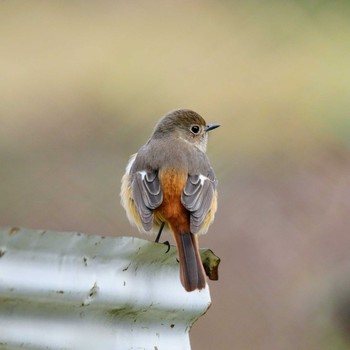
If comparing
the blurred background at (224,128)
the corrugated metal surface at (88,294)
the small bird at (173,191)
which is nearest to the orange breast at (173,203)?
the small bird at (173,191)

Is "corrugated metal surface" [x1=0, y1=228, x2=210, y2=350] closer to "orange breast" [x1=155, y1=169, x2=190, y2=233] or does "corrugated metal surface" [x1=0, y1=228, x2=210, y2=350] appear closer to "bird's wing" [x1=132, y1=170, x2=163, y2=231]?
"orange breast" [x1=155, y1=169, x2=190, y2=233]

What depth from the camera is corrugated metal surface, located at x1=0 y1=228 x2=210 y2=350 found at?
2.08 meters

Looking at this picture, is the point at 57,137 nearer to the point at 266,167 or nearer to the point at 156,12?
the point at 266,167

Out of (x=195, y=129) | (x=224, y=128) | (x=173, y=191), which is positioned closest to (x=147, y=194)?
(x=173, y=191)

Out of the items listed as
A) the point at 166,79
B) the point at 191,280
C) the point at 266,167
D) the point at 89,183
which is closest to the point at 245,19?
the point at 166,79

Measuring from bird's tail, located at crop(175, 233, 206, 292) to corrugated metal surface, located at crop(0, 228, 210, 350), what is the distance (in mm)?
96

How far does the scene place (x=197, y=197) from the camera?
4246 mm

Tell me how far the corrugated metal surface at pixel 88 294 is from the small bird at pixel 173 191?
1086 millimetres

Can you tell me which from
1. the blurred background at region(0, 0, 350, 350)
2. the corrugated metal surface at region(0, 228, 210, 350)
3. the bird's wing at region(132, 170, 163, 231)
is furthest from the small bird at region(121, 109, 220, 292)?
the blurred background at region(0, 0, 350, 350)

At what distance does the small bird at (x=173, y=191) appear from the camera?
4.09m

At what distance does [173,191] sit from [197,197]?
0.10 m

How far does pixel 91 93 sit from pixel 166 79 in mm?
678

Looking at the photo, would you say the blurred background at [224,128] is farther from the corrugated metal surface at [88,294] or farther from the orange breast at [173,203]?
the corrugated metal surface at [88,294]

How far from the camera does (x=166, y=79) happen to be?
9.30 meters
